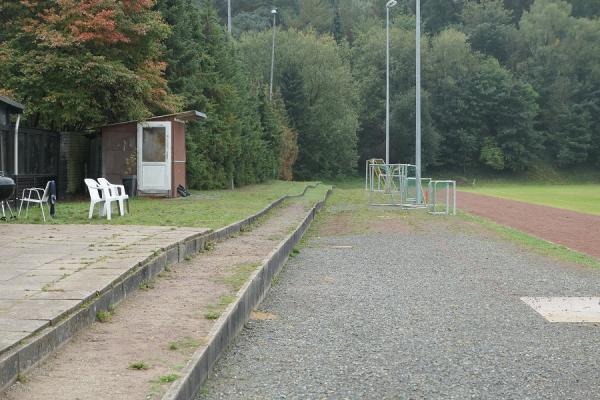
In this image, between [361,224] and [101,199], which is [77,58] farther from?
[361,224]

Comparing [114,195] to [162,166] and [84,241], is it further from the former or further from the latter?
[162,166]

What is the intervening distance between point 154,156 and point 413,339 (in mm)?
18706

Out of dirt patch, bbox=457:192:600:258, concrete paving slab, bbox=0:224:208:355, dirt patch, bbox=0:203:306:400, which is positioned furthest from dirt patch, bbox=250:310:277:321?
dirt patch, bbox=457:192:600:258

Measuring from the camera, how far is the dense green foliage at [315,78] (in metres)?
24.2

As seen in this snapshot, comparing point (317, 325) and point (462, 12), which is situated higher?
point (462, 12)

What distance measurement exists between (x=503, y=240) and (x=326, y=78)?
2082 inches

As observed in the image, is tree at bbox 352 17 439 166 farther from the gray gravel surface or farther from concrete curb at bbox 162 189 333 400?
concrete curb at bbox 162 189 333 400

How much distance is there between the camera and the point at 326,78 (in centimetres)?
6925

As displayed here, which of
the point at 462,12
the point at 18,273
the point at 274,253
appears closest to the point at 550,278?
the point at 274,253

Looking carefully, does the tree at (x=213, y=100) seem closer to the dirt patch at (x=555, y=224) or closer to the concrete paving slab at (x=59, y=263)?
the dirt patch at (x=555, y=224)

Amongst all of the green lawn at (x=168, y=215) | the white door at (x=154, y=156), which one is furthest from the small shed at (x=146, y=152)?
the green lawn at (x=168, y=215)

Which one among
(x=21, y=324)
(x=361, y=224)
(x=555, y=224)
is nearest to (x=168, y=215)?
(x=361, y=224)

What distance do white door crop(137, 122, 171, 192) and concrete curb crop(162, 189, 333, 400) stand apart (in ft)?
44.1

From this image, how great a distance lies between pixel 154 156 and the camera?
987 inches
